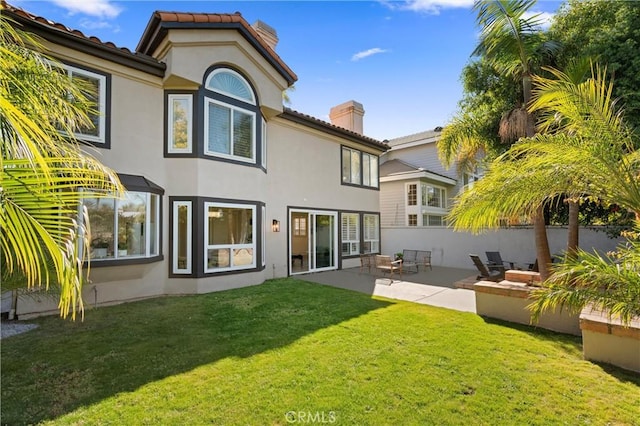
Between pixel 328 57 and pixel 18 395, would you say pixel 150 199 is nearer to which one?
pixel 18 395

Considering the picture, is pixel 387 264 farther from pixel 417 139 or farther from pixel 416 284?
pixel 417 139

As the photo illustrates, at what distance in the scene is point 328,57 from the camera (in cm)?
1198

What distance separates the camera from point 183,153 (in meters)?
9.42

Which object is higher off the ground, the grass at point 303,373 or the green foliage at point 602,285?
the green foliage at point 602,285

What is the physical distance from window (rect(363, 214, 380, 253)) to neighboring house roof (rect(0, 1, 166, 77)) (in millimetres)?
11533

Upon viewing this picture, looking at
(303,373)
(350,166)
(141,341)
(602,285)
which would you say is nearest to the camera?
(602,285)

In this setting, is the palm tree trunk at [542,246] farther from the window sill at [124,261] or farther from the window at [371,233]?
the window sill at [124,261]

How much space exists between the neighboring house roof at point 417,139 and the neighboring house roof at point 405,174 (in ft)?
8.71

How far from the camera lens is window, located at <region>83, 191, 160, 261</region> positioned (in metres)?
7.83

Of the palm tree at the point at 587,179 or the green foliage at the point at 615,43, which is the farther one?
the green foliage at the point at 615,43

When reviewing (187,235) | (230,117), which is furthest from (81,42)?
(187,235)

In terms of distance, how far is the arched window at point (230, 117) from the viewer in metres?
9.75

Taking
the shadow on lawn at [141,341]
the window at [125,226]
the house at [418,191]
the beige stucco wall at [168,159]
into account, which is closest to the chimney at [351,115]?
the house at [418,191]

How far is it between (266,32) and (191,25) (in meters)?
4.67
